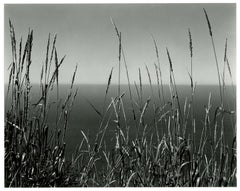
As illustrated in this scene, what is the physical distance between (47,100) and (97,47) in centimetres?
37

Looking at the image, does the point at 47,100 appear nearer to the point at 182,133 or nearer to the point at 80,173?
the point at 80,173

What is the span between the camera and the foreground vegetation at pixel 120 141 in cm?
123

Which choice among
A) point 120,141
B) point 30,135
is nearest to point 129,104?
point 120,141

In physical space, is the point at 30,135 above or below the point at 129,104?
below

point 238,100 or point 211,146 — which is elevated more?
point 238,100

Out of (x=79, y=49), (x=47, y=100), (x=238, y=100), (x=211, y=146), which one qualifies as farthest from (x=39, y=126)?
(x=238, y=100)

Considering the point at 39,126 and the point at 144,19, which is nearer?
the point at 39,126

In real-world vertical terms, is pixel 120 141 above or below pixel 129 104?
below

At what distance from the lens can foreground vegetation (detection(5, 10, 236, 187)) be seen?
4.02ft

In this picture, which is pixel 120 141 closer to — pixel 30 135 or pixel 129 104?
pixel 129 104

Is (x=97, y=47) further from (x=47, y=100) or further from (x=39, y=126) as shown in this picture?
(x=39, y=126)

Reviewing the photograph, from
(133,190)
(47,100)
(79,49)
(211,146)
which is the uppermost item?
(79,49)

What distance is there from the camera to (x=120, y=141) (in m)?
1.34
